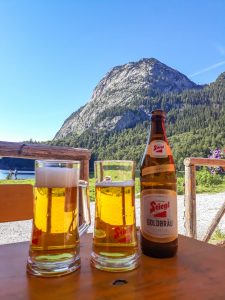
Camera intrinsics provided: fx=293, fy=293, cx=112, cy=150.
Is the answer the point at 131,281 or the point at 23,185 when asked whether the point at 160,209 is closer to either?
the point at 131,281

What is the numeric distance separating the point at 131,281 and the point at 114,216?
125 millimetres

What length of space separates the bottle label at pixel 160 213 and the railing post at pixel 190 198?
2.14 m

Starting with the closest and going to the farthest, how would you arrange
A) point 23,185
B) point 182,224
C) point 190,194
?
point 23,185
point 190,194
point 182,224

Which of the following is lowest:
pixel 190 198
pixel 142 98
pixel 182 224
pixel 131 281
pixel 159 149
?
pixel 182 224

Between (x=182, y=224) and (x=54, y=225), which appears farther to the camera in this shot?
(x=182, y=224)

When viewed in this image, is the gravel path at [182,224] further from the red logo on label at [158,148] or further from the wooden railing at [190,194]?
the red logo on label at [158,148]

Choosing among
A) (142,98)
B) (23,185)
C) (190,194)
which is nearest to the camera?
(23,185)

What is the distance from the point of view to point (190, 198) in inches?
→ 108

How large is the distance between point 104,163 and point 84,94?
180 feet

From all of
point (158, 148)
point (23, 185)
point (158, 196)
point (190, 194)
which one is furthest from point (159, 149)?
point (190, 194)

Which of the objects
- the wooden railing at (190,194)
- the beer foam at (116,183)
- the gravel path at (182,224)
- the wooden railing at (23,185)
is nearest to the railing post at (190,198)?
the wooden railing at (190,194)

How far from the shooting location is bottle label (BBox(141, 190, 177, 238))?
62cm

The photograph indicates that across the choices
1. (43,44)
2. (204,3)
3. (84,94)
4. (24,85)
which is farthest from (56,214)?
(84,94)

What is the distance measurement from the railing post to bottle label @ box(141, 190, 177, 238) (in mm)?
2135
